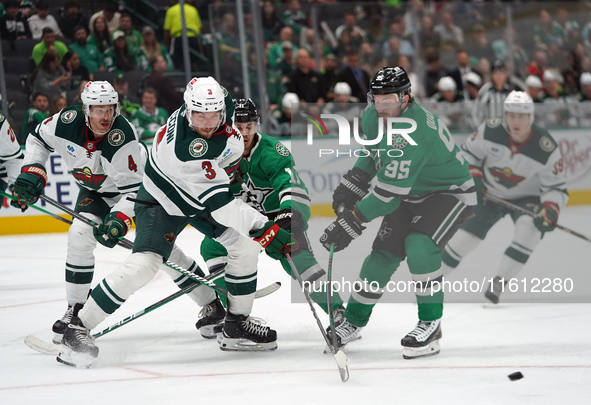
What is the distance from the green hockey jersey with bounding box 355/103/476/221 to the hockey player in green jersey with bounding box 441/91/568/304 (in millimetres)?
996

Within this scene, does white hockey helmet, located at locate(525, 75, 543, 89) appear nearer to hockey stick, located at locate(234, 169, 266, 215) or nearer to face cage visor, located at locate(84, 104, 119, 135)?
hockey stick, located at locate(234, 169, 266, 215)

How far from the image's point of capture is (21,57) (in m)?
6.80

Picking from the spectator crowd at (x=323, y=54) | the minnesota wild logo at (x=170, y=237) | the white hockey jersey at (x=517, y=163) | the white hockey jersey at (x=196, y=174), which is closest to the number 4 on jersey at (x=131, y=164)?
the white hockey jersey at (x=196, y=174)

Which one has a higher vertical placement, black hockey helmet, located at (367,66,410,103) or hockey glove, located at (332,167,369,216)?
black hockey helmet, located at (367,66,410,103)

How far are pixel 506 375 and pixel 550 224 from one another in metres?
1.56

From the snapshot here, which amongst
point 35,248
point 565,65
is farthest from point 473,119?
point 35,248

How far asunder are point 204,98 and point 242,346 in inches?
42.9

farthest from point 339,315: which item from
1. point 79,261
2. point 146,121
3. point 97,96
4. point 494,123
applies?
point 146,121

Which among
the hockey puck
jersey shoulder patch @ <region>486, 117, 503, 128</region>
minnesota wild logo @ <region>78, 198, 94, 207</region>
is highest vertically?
jersey shoulder patch @ <region>486, 117, 503, 128</region>

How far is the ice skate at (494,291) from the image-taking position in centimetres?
409

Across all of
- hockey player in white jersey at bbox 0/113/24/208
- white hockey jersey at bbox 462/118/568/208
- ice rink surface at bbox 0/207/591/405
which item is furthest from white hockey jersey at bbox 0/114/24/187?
white hockey jersey at bbox 462/118/568/208

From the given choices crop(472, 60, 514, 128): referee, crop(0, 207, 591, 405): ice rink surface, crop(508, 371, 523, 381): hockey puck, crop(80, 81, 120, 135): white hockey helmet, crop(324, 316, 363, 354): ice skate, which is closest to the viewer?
crop(0, 207, 591, 405): ice rink surface

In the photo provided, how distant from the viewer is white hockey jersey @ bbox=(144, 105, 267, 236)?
9.23ft

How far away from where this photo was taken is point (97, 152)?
3422 mm
